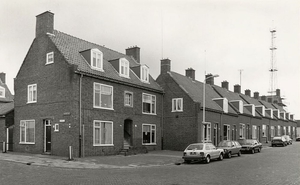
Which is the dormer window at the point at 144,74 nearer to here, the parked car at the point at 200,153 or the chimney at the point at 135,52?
the chimney at the point at 135,52

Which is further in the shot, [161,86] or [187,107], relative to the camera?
[161,86]

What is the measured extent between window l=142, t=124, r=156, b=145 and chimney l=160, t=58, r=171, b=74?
23.2ft

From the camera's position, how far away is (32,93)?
87.3ft

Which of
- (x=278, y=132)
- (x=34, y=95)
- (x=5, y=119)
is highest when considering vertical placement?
(x=34, y=95)

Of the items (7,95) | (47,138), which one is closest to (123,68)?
(47,138)

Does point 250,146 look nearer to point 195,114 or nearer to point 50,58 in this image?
point 195,114

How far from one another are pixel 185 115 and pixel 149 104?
4091mm

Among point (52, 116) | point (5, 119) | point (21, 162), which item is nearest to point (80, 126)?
point (52, 116)

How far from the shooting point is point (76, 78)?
76.4 ft

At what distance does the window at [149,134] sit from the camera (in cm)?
3072

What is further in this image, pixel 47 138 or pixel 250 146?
pixel 250 146

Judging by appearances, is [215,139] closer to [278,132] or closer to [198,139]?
[198,139]

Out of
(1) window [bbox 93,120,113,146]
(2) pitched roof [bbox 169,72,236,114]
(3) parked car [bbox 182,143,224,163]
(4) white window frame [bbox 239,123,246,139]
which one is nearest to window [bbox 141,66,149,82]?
(2) pitched roof [bbox 169,72,236,114]

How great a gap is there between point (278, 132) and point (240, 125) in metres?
22.8
